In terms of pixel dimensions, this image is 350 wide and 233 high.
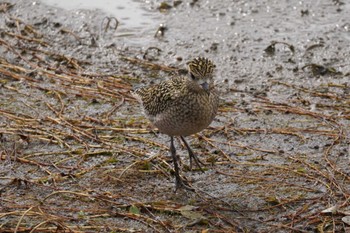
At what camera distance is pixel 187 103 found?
23.9 feet

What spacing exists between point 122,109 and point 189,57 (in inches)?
64.4

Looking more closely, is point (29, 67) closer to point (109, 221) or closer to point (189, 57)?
point (189, 57)

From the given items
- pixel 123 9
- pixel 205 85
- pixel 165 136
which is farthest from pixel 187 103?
pixel 123 9

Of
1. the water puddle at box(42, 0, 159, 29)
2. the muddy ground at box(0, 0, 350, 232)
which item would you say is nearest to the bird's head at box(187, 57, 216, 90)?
the muddy ground at box(0, 0, 350, 232)

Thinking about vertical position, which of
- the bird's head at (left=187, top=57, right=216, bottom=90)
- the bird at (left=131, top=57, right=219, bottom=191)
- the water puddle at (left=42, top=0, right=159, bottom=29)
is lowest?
the water puddle at (left=42, top=0, right=159, bottom=29)

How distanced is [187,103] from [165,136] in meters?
1.41

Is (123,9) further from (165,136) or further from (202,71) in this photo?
(202,71)

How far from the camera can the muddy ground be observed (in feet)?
23.2

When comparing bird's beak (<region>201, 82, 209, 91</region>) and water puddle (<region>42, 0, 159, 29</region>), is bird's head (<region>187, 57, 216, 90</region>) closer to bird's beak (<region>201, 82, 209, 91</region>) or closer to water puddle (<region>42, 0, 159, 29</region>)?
bird's beak (<region>201, 82, 209, 91</region>)

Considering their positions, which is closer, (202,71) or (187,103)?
(202,71)

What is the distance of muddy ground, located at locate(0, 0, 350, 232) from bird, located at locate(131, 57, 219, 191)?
0.54 m

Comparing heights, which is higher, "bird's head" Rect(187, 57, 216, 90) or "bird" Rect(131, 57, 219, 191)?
"bird's head" Rect(187, 57, 216, 90)

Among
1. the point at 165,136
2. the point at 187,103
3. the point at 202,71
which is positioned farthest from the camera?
the point at 165,136

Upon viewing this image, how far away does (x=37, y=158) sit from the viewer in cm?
808
